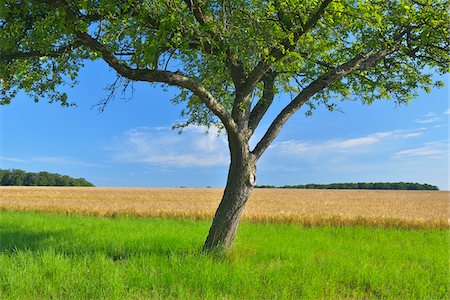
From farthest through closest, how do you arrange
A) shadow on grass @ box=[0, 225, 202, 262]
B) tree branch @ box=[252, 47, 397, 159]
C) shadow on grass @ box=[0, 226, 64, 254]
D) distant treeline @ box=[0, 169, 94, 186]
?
distant treeline @ box=[0, 169, 94, 186] → shadow on grass @ box=[0, 226, 64, 254] → tree branch @ box=[252, 47, 397, 159] → shadow on grass @ box=[0, 225, 202, 262]

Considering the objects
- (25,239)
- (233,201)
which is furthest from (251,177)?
(25,239)

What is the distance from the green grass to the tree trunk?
17.2 inches

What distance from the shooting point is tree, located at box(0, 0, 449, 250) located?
337 inches

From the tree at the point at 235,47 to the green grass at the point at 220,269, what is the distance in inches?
62.0

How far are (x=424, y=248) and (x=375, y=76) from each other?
5.89 meters

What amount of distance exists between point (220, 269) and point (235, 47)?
4946 millimetres

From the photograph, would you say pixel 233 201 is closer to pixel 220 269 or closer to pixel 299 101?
pixel 220 269

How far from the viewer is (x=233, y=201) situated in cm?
992

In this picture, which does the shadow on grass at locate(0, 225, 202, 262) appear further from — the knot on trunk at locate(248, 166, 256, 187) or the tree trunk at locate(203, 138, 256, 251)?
the knot on trunk at locate(248, 166, 256, 187)

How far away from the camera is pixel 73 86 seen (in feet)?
38.2

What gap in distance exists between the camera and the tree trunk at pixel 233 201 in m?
9.93

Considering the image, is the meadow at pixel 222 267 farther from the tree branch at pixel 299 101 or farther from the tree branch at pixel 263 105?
the tree branch at pixel 263 105

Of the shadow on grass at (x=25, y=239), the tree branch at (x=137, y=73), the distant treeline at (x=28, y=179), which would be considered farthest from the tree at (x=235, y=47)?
the distant treeline at (x=28, y=179)

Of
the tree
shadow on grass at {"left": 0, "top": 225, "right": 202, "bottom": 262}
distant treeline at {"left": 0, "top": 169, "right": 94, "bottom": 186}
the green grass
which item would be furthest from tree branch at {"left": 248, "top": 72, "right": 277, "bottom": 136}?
distant treeline at {"left": 0, "top": 169, "right": 94, "bottom": 186}
